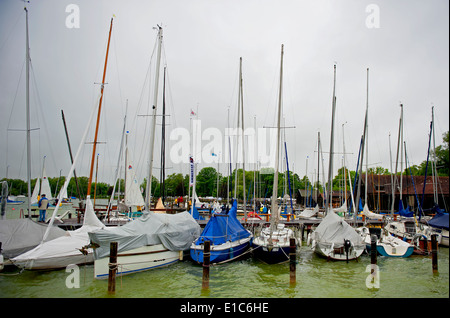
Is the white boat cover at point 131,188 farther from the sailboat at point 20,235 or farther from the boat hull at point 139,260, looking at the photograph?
the boat hull at point 139,260

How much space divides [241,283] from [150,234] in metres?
5.58

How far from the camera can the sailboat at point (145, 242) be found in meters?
13.2

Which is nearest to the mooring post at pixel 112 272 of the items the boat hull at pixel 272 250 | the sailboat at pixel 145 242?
the sailboat at pixel 145 242

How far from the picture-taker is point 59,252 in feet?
47.6

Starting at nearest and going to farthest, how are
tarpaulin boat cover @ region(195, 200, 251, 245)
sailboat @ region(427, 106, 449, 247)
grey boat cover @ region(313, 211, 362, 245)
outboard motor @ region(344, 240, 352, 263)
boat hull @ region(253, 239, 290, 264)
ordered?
1. sailboat @ region(427, 106, 449, 247)
2. boat hull @ region(253, 239, 290, 264)
3. tarpaulin boat cover @ region(195, 200, 251, 245)
4. outboard motor @ region(344, 240, 352, 263)
5. grey boat cover @ region(313, 211, 362, 245)

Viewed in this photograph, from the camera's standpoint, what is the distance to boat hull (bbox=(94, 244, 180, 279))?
43.3ft

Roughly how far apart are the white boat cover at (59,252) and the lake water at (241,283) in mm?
553

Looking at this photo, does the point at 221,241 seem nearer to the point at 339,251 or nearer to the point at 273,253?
→ the point at 273,253

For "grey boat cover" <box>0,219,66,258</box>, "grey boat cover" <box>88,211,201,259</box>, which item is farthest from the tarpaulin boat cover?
"grey boat cover" <box>0,219,66,258</box>

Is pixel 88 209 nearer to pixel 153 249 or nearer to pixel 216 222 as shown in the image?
pixel 153 249

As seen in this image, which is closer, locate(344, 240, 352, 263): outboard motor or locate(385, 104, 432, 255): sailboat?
locate(344, 240, 352, 263): outboard motor

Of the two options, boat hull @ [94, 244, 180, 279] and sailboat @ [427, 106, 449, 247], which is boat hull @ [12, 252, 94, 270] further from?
sailboat @ [427, 106, 449, 247]

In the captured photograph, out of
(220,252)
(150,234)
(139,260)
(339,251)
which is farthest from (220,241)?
(339,251)
